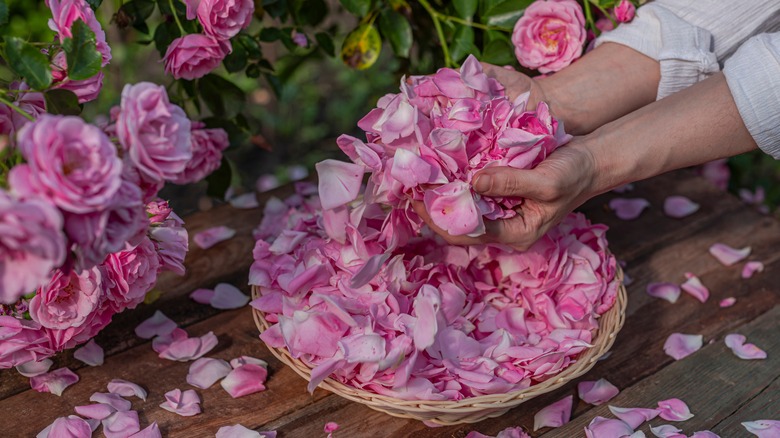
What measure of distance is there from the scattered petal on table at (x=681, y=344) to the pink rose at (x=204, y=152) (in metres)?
0.93

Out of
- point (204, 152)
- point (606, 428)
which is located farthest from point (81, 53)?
point (606, 428)

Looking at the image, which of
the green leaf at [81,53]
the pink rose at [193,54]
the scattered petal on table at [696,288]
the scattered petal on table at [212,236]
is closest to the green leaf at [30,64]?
the green leaf at [81,53]

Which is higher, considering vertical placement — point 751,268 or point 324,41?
point 324,41

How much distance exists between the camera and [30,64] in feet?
2.87

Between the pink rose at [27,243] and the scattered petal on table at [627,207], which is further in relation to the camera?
the scattered petal on table at [627,207]

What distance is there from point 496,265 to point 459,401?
14.0 inches

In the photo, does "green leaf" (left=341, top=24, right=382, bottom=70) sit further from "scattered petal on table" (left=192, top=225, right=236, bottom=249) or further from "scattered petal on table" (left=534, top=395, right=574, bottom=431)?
"scattered petal on table" (left=534, top=395, right=574, bottom=431)

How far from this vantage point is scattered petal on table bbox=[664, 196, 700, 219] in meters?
1.80

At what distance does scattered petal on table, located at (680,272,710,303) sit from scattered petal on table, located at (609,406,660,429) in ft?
1.19

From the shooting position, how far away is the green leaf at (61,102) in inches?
36.5

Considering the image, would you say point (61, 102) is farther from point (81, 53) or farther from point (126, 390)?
point (126, 390)

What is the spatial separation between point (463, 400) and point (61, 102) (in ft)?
2.12

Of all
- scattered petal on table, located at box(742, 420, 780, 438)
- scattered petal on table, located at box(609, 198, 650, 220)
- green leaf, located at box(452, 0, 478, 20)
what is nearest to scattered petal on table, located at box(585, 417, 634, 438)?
scattered petal on table, located at box(742, 420, 780, 438)

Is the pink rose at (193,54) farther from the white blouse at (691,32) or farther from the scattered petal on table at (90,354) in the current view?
the white blouse at (691,32)
